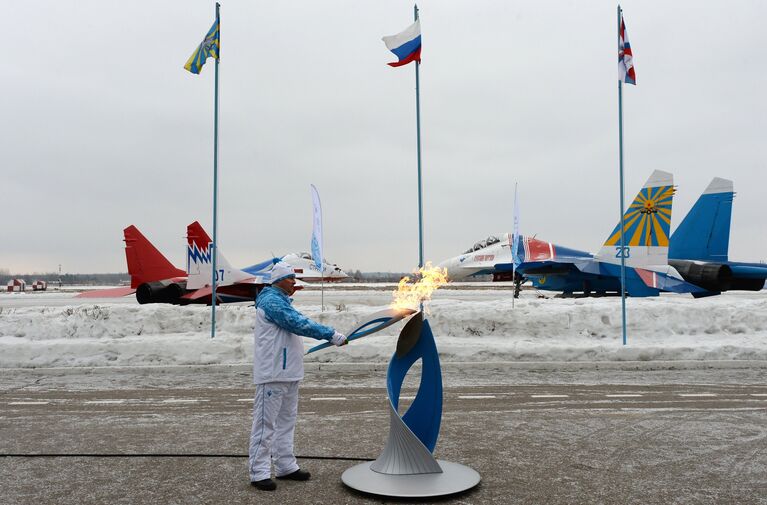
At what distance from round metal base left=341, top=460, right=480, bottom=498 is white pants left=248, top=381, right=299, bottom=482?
57cm

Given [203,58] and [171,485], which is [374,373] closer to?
[171,485]

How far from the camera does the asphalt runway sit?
4887mm

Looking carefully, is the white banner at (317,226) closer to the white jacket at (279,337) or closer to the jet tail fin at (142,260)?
the jet tail fin at (142,260)

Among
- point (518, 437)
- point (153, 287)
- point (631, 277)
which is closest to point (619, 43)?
point (631, 277)

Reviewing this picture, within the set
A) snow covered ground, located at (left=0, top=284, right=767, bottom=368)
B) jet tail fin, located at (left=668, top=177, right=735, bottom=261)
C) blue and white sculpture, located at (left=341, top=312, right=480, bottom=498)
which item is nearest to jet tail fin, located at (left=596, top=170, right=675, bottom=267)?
snow covered ground, located at (left=0, top=284, right=767, bottom=368)

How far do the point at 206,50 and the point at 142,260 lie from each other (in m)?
11.1

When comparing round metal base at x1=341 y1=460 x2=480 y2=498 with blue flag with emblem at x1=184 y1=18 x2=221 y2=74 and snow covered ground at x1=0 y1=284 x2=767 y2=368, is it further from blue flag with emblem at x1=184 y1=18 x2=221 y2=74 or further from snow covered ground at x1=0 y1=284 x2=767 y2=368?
blue flag with emblem at x1=184 y1=18 x2=221 y2=74

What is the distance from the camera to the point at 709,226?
25109 millimetres

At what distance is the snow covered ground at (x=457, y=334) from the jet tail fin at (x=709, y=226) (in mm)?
8075

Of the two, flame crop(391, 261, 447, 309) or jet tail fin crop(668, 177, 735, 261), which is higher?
jet tail fin crop(668, 177, 735, 261)

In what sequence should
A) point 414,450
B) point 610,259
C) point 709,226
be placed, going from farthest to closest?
point 709,226 < point 610,259 < point 414,450

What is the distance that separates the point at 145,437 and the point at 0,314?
42.7 feet

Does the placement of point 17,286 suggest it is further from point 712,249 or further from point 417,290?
point 417,290

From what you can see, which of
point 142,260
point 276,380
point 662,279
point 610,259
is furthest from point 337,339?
point 610,259
